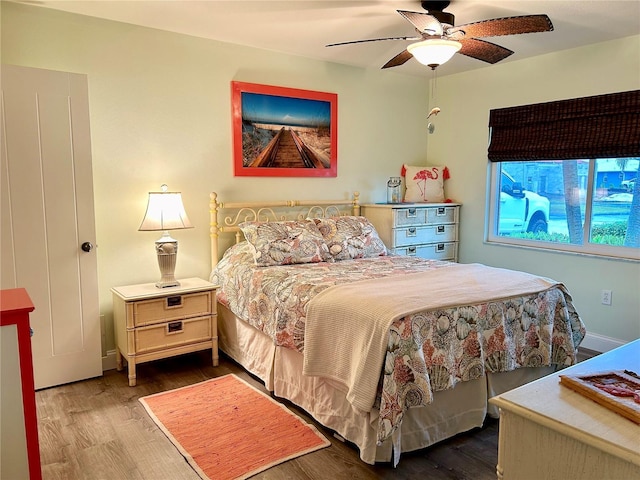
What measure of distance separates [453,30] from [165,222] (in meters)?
2.17

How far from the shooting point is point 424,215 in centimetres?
454

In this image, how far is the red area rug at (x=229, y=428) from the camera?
7.33ft

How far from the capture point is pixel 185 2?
2869 millimetres

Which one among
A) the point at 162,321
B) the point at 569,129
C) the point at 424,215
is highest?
the point at 569,129

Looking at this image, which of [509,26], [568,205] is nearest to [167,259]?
[509,26]

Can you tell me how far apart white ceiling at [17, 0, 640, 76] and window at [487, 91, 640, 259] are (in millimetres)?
584

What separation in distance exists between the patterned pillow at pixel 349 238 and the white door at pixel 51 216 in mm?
1724

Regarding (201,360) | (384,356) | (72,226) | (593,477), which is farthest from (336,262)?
(593,477)

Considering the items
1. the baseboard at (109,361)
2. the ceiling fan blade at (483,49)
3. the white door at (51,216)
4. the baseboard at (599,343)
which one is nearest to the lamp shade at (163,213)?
the white door at (51,216)

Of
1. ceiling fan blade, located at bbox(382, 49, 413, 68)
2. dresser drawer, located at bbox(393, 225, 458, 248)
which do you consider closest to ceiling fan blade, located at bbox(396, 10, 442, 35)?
ceiling fan blade, located at bbox(382, 49, 413, 68)

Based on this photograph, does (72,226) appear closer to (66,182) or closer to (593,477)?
(66,182)

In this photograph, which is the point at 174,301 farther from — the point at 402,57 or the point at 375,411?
the point at 402,57

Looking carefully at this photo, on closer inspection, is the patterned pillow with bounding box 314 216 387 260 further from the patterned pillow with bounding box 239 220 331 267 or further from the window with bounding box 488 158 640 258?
the window with bounding box 488 158 640 258

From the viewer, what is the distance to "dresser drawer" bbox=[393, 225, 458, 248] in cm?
436
